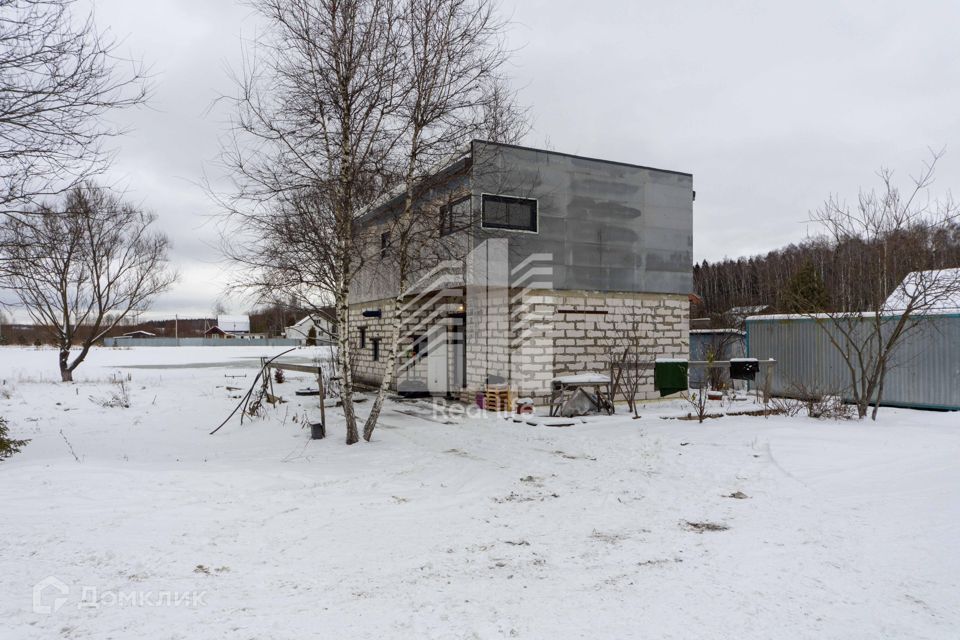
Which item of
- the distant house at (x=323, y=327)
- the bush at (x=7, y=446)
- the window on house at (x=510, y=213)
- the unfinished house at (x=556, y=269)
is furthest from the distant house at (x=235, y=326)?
the bush at (x=7, y=446)

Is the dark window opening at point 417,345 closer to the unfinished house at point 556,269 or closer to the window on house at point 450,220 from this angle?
the unfinished house at point 556,269

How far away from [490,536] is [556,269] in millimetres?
8036

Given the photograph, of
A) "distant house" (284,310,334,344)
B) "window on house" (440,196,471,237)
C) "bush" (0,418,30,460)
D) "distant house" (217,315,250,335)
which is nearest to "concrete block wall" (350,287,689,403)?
"window on house" (440,196,471,237)

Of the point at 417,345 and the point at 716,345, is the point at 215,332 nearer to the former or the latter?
the point at 417,345

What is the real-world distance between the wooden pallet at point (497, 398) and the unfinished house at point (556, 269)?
250 millimetres

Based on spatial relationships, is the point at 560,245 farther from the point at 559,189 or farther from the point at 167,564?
the point at 167,564

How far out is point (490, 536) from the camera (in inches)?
193

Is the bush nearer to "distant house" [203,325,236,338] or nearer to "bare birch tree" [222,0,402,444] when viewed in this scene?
"bare birch tree" [222,0,402,444]

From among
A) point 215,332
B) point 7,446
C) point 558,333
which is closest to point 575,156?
point 558,333

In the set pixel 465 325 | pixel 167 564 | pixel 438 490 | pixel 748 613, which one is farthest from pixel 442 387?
pixel 748 613

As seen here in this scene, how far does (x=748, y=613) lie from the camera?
11.3ft

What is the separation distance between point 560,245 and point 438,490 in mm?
7336

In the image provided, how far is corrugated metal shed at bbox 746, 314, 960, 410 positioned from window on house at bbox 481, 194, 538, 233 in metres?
6.58

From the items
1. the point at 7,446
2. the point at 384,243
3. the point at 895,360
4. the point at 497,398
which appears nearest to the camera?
the point at 7,446
